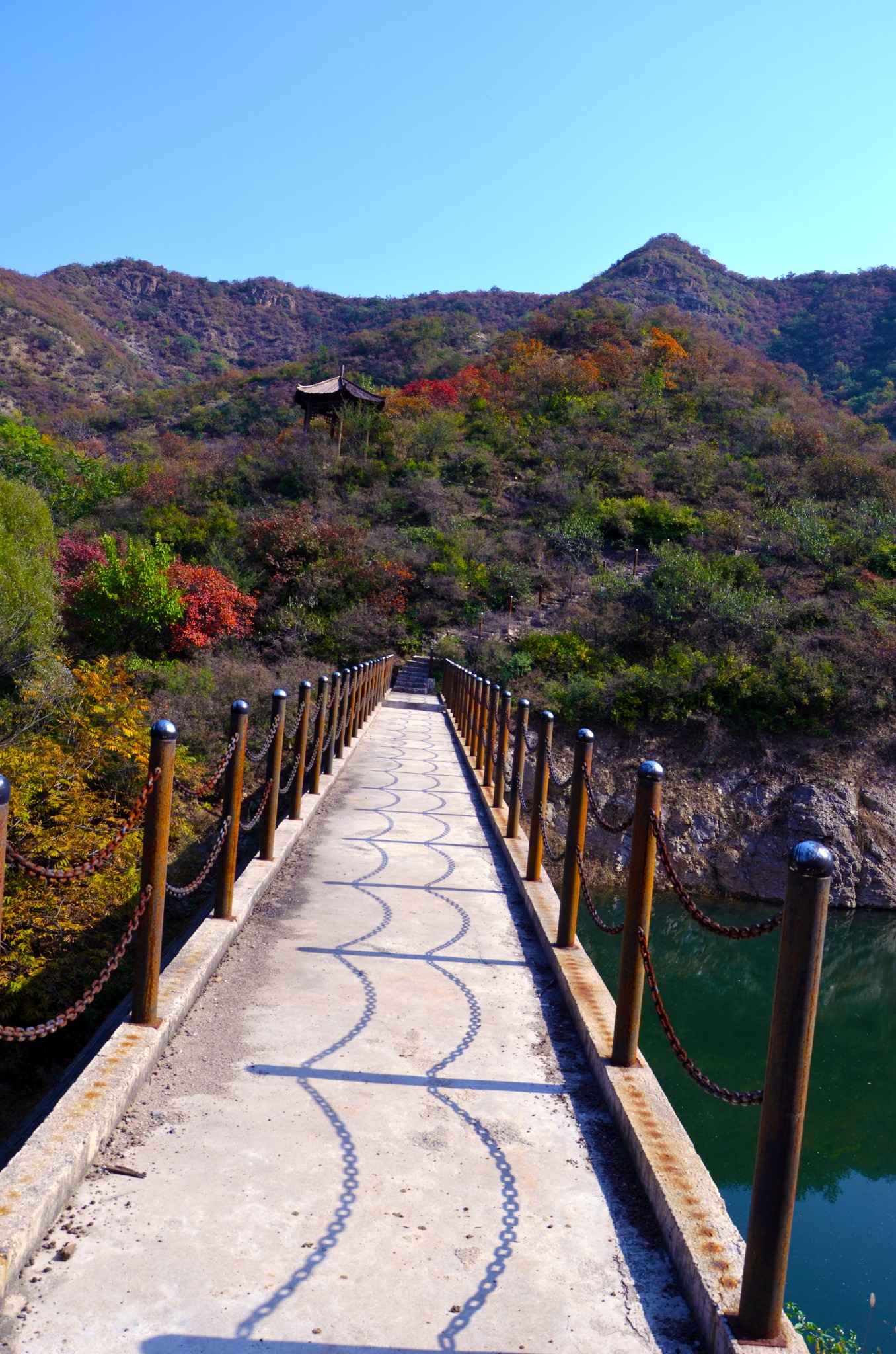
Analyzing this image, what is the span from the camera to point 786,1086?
223 cm

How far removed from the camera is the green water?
692 cm

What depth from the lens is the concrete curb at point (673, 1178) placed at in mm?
2396

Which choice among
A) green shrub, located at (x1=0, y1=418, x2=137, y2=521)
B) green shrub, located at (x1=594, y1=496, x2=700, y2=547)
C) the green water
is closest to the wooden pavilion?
green shrub, located at (x1=0, y1=418, x2=137, y2=521)

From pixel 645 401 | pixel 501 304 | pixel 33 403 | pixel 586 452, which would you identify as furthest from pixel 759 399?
pixel 501 304

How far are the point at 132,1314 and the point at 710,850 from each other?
62.9 feet

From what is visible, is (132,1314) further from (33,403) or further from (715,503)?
(33,403)

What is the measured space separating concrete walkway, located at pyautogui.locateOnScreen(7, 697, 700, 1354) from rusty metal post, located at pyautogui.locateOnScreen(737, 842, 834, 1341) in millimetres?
271

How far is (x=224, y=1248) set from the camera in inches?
102

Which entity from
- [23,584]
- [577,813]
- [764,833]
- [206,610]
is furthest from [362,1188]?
[206,610]

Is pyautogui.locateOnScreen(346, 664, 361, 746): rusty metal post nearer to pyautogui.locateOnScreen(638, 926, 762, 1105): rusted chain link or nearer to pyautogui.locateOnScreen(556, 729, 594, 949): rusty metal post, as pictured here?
pyautogui.locateOnScreen(556, 729, 594, 949): rusty metal post

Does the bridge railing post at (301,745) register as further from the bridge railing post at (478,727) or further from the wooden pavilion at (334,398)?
the wooden pavilion at (334,398)

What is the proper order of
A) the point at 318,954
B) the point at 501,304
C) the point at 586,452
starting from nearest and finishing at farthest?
the point at 318,954
the point at 586,452
the point at 501,304

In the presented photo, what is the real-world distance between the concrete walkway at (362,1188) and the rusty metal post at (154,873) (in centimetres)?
24

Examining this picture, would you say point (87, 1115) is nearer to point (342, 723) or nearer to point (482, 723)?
point (342, 723)
